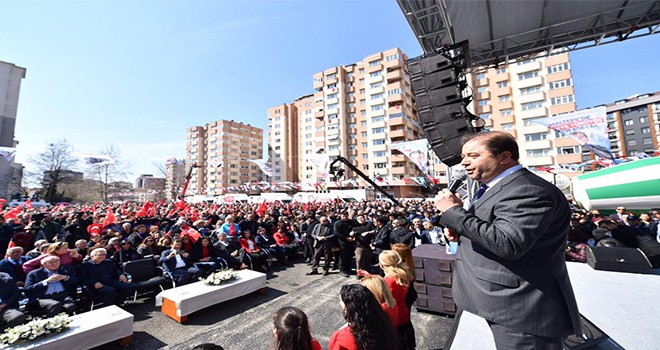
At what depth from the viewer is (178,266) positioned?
700cm

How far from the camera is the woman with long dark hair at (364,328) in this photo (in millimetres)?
2123

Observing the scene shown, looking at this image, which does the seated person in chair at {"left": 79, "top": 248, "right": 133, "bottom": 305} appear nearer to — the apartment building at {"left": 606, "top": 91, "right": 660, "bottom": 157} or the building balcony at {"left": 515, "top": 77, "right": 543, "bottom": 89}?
the building balcony at {"left": 515, "top": 77, "right": 543, "bottom": 89}

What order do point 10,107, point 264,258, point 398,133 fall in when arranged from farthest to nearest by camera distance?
point 398,133
point 10,107
point 264,258

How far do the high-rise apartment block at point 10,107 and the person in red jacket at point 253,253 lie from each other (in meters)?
40.8

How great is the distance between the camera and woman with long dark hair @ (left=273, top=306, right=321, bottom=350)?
6.61 feet

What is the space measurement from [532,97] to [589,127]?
120 feet

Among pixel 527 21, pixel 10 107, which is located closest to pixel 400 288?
pixel 527 21

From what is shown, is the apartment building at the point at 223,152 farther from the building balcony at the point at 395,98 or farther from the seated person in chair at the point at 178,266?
the seated person in chair at the point at 178,266

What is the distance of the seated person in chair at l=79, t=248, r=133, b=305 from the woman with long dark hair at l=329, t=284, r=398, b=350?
594 cm

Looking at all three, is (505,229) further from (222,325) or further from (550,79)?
(550,79)

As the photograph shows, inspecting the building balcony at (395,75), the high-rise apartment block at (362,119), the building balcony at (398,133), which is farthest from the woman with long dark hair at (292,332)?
the building balcony at (395,75)

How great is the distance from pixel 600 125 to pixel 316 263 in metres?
13.3

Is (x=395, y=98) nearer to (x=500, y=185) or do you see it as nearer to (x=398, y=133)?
(x=398, y=133)

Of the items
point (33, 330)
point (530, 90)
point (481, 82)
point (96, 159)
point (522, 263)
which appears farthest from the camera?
point (481, 82)
